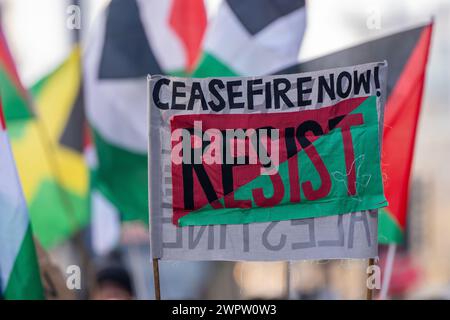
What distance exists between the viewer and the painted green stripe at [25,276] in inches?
237

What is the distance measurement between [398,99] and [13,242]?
2833 millimetres

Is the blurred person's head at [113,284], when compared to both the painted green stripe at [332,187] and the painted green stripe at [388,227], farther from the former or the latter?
the painted green stripe at [332,187]

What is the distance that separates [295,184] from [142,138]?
4188 mm

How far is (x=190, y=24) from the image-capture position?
390 inches

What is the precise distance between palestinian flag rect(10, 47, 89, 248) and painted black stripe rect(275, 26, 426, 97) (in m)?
3.08

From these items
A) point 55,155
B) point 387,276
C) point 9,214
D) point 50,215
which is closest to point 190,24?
point 55,155

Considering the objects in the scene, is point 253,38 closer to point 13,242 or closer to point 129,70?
point 129,70

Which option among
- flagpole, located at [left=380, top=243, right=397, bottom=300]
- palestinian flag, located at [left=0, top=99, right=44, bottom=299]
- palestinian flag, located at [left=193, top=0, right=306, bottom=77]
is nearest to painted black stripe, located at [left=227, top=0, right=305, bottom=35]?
palestinian flag, located at [left=193, top=0, right=306, bottom=77]

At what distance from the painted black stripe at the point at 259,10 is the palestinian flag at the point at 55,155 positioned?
7.89 feet

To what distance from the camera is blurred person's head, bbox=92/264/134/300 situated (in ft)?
24.4

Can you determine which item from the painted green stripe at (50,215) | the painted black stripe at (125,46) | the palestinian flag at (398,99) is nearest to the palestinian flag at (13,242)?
the palestinian flag at (398,99)

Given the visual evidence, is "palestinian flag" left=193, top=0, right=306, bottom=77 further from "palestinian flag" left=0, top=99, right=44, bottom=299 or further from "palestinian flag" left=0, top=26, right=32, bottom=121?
"palestinian flag" left=0, top=99, right=44, bottom=299
